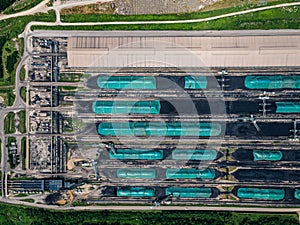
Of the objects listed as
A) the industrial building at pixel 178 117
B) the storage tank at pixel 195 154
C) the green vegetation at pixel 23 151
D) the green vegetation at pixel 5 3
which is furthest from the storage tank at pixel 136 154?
the green vegetation at pixel 5 3

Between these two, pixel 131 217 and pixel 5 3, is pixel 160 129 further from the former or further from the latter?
pixel 5 3

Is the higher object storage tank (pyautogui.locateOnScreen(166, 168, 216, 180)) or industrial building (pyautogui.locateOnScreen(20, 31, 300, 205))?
industrial building (pyautogui.locateOnScreen(20, 31, 300, 205))

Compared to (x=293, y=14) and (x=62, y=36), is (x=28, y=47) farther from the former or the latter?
(x=293, y=14)

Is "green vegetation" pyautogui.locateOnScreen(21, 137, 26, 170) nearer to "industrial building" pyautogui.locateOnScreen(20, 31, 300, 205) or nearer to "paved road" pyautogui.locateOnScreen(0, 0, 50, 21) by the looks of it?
"industrial building" pyautogui.locateOnScreen(20, 31, 300, 205)

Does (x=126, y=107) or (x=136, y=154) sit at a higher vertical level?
(x=126, y=107)

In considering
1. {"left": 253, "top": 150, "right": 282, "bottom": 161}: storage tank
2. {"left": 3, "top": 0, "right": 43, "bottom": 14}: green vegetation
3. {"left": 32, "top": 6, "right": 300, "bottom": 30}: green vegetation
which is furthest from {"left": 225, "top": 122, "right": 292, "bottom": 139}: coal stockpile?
{"left": 3, "top": 0, "right": 43, "bottom": 14}: green vegetation

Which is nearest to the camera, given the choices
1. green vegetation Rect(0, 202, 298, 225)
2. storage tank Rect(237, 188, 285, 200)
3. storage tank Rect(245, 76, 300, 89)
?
storage tank Rect(245, 76, 300, 89)

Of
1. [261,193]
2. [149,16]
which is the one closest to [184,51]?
[149,16]

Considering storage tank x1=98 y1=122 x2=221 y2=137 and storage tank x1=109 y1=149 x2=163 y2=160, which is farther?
storage tank x1=109 y1=149 x2=163 y2=160
